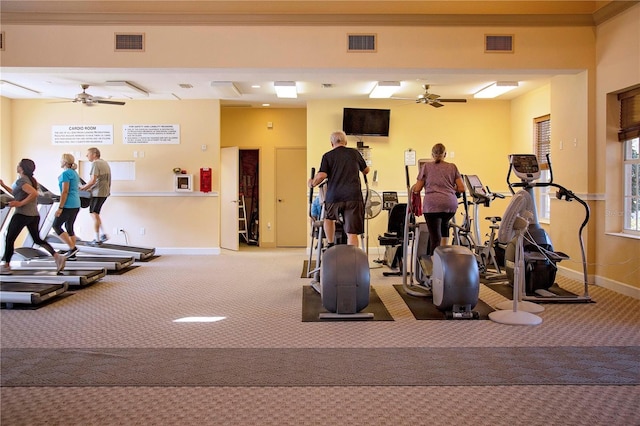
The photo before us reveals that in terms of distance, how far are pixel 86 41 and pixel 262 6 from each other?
2.20 metres

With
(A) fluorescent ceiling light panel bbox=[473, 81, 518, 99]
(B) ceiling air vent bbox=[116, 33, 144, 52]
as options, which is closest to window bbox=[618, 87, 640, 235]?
(A) fluorescent ceiling light panel bbox=[473, 81, 518, 99]

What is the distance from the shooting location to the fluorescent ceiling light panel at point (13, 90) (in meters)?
8.47

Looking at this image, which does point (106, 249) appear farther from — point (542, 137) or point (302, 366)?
point (542, 137)

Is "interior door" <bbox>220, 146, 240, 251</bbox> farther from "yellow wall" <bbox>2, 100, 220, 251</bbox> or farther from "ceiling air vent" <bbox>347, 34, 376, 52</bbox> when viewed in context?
"ceiling air vent" <bbox>347, 34, 376, 52</bbox>

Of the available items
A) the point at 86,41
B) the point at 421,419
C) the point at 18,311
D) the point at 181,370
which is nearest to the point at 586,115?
the point at 421,419

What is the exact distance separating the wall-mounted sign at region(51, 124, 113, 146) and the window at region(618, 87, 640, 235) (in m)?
8.42

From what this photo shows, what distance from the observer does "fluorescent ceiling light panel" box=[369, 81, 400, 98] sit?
26.7ft

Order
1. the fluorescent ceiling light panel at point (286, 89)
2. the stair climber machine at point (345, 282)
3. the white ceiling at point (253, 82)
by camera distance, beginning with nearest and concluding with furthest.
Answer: the stair climber machine at point (345, 282) < the white ceiling at point (253, 82) < the fluorescent ceiling light panel at point (286, 89)

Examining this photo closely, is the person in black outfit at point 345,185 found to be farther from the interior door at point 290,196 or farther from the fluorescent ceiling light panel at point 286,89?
the interior door at point 290,196

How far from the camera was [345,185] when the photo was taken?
5.46 m

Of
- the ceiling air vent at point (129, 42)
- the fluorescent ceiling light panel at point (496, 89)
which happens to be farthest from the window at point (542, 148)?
the ceiling air vent at point (129, 42)

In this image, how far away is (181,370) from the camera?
350cm

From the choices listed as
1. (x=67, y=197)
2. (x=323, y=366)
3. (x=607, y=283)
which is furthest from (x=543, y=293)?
(x=67, y=197)

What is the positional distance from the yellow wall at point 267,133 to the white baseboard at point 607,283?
6.00 metres
